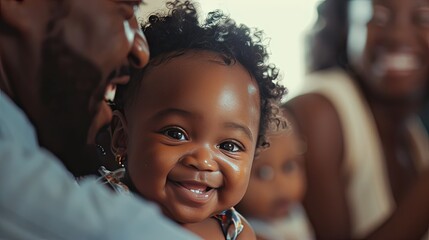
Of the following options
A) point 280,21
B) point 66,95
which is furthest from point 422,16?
point 66,95

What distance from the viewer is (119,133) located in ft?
1.51

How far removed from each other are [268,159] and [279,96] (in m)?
0.42

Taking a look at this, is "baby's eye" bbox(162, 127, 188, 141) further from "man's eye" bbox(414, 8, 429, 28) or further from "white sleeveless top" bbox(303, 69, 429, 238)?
"man's eye" bbox(414, 8, 429, 28)

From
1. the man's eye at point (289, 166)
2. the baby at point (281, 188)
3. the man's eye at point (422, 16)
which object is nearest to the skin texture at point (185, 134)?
the baby at point (281, 188)

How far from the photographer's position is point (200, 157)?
0.45 m

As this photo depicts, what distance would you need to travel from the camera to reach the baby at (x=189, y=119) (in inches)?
17.8

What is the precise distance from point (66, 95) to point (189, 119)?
103 millimetres

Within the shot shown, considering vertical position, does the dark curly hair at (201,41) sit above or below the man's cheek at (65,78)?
below

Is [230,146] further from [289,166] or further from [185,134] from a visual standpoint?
[289,166]

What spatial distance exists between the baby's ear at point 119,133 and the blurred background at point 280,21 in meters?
0.06

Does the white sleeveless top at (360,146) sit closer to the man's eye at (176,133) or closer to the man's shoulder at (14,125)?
the man's eye at (176,133)

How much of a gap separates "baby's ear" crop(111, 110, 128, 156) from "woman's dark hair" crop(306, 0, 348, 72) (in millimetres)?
564

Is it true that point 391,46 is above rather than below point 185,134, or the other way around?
below

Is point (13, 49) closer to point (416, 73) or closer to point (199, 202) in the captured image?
point (199, 202)
